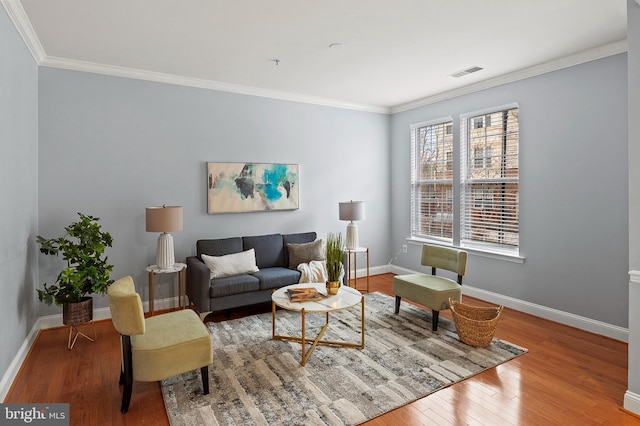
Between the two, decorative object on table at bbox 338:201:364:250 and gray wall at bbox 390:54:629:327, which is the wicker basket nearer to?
gray wall at bbox 390:54:629:327

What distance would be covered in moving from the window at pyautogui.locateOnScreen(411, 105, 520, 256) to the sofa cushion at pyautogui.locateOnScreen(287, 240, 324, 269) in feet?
5.97

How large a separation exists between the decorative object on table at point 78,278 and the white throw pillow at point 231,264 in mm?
1013

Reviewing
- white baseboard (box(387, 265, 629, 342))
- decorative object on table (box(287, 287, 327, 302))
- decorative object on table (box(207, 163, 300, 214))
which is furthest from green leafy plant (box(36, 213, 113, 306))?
white baseboard (box(387, 265, 629, 342))

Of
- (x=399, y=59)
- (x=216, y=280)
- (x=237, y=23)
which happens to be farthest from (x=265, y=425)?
(x=399, y=59)

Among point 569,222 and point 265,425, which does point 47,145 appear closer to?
point 265,425

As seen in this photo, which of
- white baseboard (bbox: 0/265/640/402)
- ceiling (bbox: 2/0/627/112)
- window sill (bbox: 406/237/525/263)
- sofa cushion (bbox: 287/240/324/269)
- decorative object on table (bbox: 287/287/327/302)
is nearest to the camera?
white baseboard (bbox: 0/265/640/402)

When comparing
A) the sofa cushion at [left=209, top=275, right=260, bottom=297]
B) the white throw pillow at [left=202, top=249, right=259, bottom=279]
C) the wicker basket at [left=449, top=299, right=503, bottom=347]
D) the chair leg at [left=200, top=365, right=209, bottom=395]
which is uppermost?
the white throw pillow at [left=202, top=249, right=259, bottom=279]

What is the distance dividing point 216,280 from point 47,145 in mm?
2200

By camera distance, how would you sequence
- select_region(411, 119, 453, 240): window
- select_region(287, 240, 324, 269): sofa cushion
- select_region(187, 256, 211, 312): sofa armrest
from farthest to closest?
select_region(411, 119, 453, 240): window → select_region(287, 240, 324, 269): sofa cushion → select_region(187, 256, 211, 312): sofa armrest

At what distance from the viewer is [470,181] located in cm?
494

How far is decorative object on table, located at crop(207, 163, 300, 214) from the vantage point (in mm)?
4688

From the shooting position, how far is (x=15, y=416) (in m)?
2.28

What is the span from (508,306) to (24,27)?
5.57 m

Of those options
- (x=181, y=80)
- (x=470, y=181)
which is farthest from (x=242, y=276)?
(x=470, y=181)
